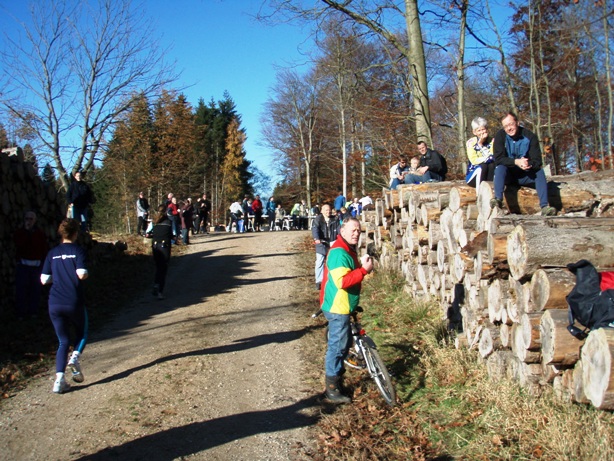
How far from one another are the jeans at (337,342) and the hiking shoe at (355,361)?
0.31 m

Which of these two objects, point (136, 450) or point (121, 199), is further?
point (121, 199)

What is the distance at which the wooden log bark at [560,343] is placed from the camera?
4.88 metres

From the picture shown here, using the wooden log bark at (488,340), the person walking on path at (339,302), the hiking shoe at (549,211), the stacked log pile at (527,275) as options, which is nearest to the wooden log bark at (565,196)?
the stacked log pile at (527,275)

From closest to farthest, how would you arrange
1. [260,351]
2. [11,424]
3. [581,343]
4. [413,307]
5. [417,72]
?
1. [581,343]
2. [11,424]
3. [260,351]
4. [413,307]
5. [417,72]

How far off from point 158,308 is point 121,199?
2443 centimetres

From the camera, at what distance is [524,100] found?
24391mm

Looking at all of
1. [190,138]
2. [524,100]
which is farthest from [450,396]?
[190,138]

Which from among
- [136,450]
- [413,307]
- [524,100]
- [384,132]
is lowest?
[136,450]

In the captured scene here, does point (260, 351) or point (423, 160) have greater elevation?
point (423, 160)

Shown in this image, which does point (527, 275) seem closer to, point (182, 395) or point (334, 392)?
point (334, 392)

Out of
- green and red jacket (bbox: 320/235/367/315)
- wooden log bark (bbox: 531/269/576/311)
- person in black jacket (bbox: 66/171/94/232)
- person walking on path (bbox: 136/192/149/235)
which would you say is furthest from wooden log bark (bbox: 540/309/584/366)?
person walking on path (bbox: 136/192/149/235)

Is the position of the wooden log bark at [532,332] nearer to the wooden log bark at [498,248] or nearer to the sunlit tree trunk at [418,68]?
the wooden log bark at [498,248]

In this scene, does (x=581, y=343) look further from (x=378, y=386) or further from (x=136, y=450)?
(x=136, y=450)

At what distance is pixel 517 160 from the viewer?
6855mm
